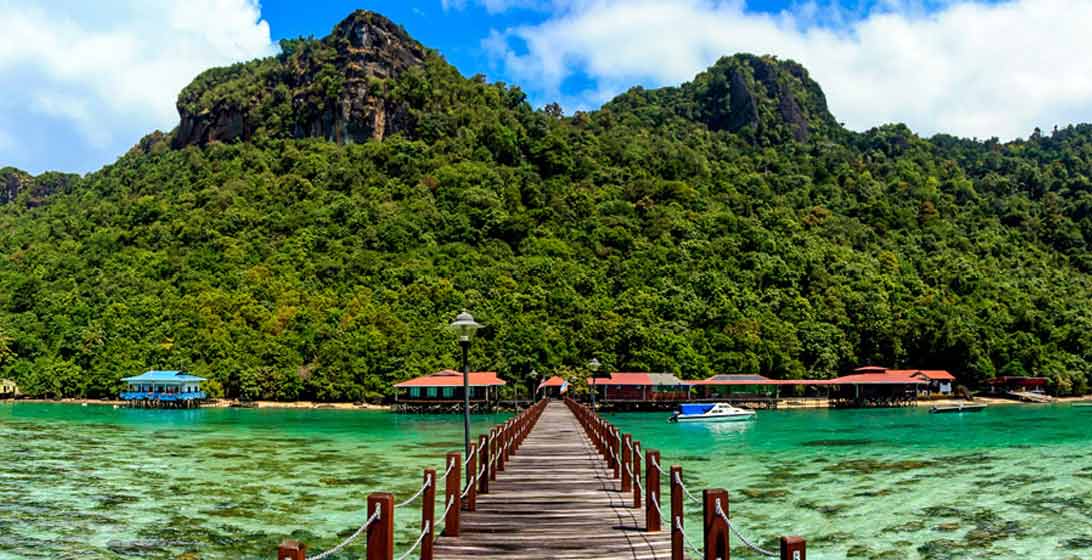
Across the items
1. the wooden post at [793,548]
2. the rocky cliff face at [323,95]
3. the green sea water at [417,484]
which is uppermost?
the rocky cliff face at [323,95]

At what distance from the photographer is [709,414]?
174 ft

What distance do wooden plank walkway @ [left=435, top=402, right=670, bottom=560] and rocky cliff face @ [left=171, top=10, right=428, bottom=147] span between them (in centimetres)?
10279

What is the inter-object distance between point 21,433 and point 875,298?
7582 centimetres

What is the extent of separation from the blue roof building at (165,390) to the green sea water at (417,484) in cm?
2317

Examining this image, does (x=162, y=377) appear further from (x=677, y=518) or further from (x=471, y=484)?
(x=677, y=518)

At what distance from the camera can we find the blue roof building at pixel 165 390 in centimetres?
6750

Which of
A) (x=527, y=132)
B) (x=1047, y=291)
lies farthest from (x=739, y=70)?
(x=1047, y=291)

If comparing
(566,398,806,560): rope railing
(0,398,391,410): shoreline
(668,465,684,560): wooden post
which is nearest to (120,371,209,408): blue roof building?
(0,398,391,410): shoreline

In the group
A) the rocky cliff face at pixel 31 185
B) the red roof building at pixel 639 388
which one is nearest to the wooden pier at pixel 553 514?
the red roof building at pixel 639 388

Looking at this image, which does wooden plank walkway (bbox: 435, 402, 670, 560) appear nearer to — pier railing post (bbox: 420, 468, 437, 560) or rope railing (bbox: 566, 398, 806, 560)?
rope railing (bbox: 566, 398, 806, 560)

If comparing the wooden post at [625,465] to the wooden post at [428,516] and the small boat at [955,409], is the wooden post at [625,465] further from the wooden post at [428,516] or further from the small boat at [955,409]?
the small boat at [955,409]

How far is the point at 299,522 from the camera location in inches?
661

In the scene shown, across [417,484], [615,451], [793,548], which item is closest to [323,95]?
[417,484]

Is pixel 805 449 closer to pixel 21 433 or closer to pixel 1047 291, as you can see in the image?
pixel 21 433
